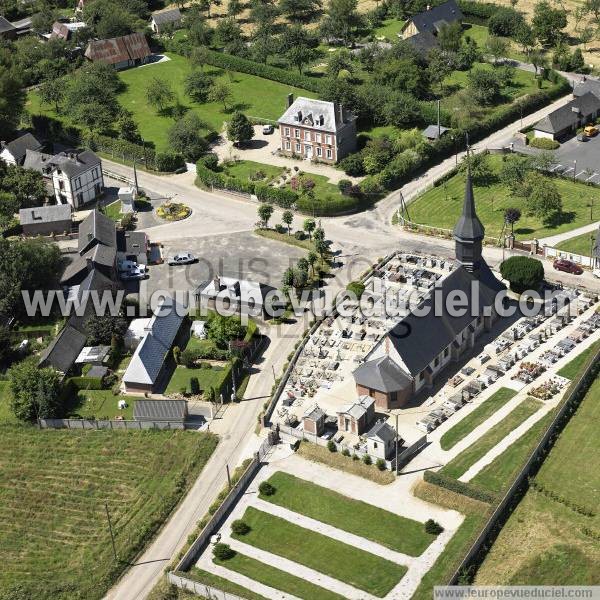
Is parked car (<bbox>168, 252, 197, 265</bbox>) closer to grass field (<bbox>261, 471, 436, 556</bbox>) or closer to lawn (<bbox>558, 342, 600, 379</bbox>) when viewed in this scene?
grass field (<bbox>261, 471, 436, 556</bbox>)

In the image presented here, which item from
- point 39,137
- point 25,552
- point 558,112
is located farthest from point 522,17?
point 25,552

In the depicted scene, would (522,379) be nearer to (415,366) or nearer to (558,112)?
(415,366)

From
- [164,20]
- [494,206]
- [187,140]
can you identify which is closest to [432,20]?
[164,20]

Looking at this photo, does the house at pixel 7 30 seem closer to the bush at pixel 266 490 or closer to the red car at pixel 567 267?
the red car at pixel 567 267

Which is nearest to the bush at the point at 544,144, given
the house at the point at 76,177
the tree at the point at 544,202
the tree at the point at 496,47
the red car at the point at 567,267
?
the tree at the point at 544,202

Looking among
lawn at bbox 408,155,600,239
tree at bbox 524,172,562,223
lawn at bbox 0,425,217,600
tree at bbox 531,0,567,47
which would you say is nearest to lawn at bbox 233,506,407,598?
lawn at bbox 0,425,217,600
